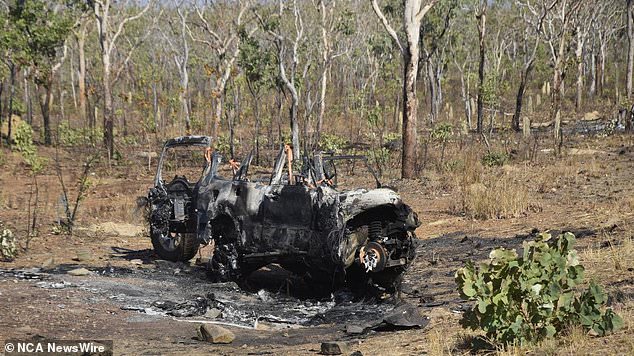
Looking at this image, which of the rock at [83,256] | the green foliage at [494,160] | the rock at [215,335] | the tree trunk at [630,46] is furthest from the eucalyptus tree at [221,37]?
the rock at [215,335]

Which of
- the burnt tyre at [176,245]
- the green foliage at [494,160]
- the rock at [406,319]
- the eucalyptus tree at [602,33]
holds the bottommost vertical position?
the rock at [406,319]

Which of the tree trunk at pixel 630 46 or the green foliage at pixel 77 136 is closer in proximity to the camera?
the tree trunk at pixel 630 46

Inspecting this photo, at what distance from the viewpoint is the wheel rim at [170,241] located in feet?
42.1

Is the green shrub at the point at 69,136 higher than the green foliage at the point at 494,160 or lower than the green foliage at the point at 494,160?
higher

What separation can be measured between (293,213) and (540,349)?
4.60 meters

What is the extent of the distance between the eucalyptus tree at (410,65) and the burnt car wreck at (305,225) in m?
10.3

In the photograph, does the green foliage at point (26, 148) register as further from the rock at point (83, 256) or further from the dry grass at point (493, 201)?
the dry grass at point (493, 201)

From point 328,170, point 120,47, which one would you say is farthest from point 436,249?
point 120,47

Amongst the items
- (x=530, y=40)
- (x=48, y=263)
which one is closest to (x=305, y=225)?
(x=48, y=263)

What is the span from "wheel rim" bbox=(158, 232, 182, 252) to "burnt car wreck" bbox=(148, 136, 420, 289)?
0.96 metres

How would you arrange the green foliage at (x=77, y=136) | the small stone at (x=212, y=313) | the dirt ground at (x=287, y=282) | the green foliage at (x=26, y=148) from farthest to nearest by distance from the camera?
the green foliage at (x=77, y=136) → the green foliage at (x=26, y=148) → the small stone at (x=212, y=313) → the dirt ground at (x=287, y=282)

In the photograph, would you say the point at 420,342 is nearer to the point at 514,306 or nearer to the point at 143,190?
the point at 514,306

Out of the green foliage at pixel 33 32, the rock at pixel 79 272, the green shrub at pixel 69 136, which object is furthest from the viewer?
the green shrub at pixel 69 136

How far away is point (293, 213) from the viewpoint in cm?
1015
